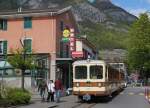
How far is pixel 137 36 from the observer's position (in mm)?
96438

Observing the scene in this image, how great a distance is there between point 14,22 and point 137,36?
147 ft

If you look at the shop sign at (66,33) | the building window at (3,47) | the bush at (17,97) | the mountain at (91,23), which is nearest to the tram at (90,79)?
the bush at (17,97)

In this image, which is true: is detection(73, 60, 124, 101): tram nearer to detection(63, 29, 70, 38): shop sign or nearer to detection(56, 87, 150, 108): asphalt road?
detection(56, 87, 150, 108): asphalt road

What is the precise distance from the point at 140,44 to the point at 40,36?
4315 centimetres

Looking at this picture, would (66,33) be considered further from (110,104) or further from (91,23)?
(91,23)

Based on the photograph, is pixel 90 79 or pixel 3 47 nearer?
pixel 90 79

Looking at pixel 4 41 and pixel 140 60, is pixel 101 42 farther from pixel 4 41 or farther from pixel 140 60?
pixel 4 41

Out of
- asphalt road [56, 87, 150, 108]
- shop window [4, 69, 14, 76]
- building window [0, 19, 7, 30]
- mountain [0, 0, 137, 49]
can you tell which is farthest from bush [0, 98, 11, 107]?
mountain [0, 0, 137, 49]

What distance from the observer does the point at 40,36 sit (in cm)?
5544

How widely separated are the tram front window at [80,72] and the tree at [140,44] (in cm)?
6277

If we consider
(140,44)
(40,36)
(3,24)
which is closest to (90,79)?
(40,36)

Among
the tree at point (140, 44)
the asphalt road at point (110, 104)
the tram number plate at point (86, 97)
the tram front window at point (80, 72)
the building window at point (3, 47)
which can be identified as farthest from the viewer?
the tree at point (140, 44)

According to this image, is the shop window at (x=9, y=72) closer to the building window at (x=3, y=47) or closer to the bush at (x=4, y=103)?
the building window at (x=3, y=47)

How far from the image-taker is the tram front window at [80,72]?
106 ft
